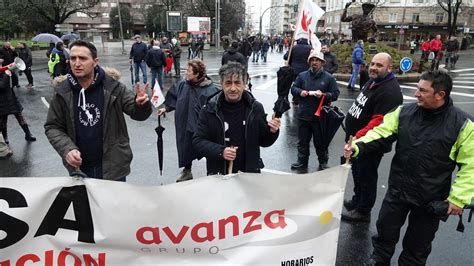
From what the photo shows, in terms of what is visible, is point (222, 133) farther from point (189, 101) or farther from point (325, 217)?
point (189, 101)

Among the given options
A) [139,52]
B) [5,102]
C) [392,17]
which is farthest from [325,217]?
[392,17]

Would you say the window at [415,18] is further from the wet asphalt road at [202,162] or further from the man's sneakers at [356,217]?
the man's sneakers at [356,217]

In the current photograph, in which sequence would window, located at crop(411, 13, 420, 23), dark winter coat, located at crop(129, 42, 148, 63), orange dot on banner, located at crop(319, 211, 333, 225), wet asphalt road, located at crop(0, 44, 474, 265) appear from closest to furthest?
orange dot on banner, located at crop(319, 211, 333, 225)
wet asphalt road, located at crop(0, 44, 474, 265)
dark winter coat, located at crop(129, 42, 148, 63)
window, located at crop(411, 13, 420, 23)

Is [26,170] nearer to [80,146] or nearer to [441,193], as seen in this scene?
[80,146]

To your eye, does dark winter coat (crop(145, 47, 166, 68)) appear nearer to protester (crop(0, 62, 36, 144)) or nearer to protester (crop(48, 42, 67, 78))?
protester (crop(48, 42, 67, 78))

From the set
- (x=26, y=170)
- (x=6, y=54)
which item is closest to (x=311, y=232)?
(x=26, y=170)

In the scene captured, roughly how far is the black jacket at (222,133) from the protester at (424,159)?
30.7 inches

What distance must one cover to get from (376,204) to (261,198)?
284cm

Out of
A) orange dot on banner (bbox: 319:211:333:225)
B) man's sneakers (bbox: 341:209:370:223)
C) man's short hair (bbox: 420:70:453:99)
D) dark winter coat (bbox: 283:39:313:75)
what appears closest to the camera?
orange dot on banner (bbox: 319:211:333:225)

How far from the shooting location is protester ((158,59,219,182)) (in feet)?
16.1

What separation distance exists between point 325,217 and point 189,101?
112 inches

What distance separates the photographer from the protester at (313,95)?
Answer: 575 cm

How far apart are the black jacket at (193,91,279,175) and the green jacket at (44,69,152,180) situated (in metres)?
0.52

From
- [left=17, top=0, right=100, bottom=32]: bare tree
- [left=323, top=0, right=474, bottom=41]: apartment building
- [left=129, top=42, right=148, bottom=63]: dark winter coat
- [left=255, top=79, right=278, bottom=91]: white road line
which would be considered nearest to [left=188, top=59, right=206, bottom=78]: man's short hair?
[left=129, top=42, right=148, bottom=63]: dark winter coat
